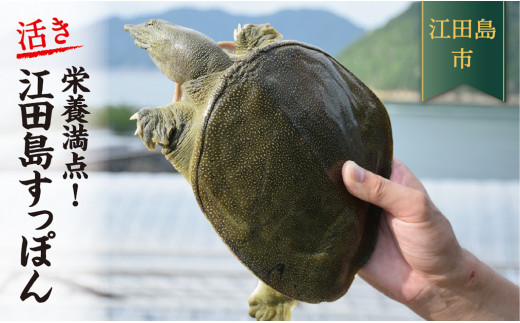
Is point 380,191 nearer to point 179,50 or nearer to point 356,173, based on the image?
point 356,173

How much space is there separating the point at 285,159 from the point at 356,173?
0.17 m

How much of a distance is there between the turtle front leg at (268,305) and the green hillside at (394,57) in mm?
5462

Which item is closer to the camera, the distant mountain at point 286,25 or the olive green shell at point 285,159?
the olive green shell at point 285,159

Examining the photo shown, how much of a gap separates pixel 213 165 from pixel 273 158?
0.44ft

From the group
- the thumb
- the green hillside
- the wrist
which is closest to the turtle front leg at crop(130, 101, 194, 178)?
the thumb

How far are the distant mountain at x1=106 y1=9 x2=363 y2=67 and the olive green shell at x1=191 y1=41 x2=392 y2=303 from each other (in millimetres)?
5936

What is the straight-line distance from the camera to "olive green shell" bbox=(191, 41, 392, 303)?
1.13m

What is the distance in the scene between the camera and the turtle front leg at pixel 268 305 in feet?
4.81

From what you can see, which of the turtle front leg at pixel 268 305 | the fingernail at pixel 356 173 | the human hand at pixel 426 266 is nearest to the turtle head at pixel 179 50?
the fingernail at pixel 356 173

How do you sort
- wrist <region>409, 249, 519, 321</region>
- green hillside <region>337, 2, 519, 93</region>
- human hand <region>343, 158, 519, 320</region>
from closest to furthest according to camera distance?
human hand <region>343, 158, 519, 320</region>
wrist <region>409, 249, 519, 321</region>
green hillside <region>337, 2, 519, 93</region>

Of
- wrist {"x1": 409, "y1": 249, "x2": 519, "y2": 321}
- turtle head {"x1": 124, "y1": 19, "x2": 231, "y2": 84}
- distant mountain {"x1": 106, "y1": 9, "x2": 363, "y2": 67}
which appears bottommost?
wrist {"x1": 409, "y1": 249, "x2": 519, "y2": 321}

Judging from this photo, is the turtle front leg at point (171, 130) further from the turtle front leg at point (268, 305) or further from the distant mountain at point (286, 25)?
the distant mountain at point (286, 25)

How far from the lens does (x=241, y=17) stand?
6844mm

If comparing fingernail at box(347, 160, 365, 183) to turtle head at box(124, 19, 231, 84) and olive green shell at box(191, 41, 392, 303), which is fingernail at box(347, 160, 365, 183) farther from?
turtle head at box(124, 19, 231, 84)
